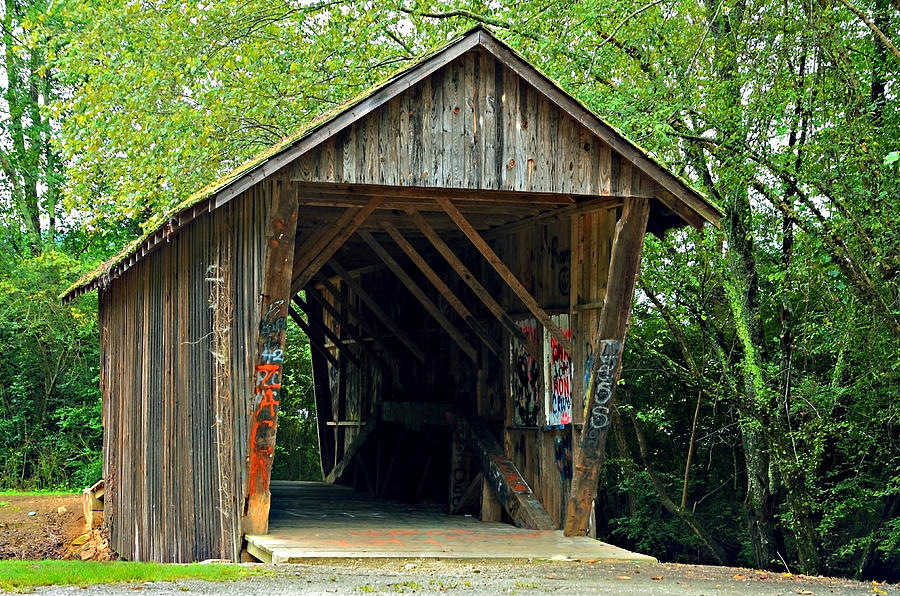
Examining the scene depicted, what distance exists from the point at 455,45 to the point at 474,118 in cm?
69

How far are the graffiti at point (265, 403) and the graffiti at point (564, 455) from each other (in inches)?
122

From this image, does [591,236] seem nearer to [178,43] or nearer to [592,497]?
[592,497]

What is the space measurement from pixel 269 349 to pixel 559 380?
3153 millimetres

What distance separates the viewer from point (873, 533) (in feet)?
51.7

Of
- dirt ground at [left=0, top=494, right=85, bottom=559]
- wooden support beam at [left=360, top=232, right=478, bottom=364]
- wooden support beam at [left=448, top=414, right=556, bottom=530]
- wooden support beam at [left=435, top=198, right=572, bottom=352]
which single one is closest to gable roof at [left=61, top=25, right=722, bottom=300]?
wooden support beam at [left=435, top=198, right=572, bottom=352]

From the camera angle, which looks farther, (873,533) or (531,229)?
(873,533)

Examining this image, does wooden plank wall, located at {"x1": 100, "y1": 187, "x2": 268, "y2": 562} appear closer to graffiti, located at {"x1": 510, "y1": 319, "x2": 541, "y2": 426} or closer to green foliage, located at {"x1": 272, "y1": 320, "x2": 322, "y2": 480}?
graffiti, located at {"x1": 510, "y1": 319, "x2": 541, "y2": 426}

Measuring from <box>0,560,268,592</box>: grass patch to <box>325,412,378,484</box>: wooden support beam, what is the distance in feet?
26.6

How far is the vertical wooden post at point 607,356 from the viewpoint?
35.4 feet

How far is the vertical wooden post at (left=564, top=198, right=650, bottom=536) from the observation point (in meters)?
10.8

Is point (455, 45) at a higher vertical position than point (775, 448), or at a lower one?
higher

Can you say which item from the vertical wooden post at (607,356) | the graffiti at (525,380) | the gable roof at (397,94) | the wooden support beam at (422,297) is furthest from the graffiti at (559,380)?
the gable roof at (397,94)

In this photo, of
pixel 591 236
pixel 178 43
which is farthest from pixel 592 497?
pixel 178 43

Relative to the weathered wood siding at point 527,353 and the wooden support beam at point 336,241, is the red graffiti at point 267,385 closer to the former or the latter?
the wooden support beam at point 336,241
